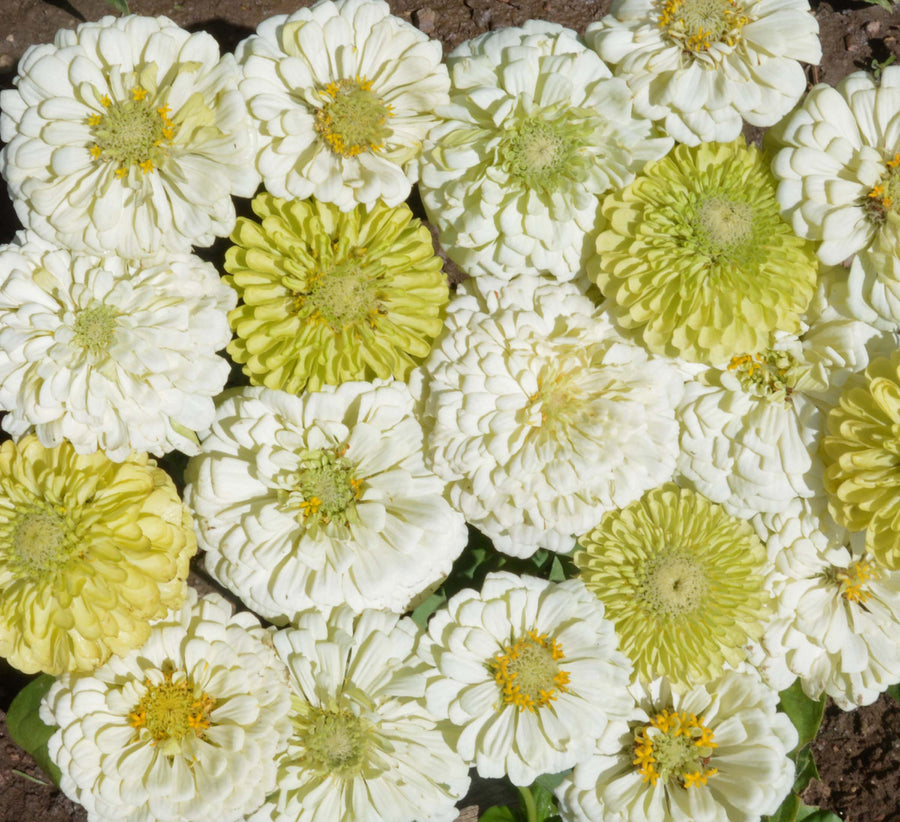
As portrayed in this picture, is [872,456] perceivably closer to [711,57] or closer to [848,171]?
[848,171]

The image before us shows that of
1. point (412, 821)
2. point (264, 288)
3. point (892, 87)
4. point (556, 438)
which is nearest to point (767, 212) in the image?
point (892, 87)

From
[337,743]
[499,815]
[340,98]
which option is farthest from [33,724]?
[340,98]

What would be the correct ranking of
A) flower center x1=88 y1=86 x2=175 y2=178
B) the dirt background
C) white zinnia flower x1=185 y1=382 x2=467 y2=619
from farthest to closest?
1. the dirt background
2. white zinnia flower x1=185 y1=382 x2=467 y2=619
3. flower center x1=88 y1=86 x2=175 y2=178

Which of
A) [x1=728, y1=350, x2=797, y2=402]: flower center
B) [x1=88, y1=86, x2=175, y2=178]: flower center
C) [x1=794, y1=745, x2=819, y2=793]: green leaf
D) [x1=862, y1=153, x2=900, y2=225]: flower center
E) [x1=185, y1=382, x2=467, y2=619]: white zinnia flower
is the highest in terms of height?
[x1=862, y1=153, x2=900, y2=225]: flower center

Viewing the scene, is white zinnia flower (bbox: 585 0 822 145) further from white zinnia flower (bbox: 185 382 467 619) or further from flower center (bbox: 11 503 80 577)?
flower center (bbox: 11 503 80 577)

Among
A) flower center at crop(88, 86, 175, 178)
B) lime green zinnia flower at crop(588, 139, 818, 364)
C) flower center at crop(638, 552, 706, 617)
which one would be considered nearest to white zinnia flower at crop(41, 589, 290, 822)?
flower center at crop(638, 552, 706, 617)
